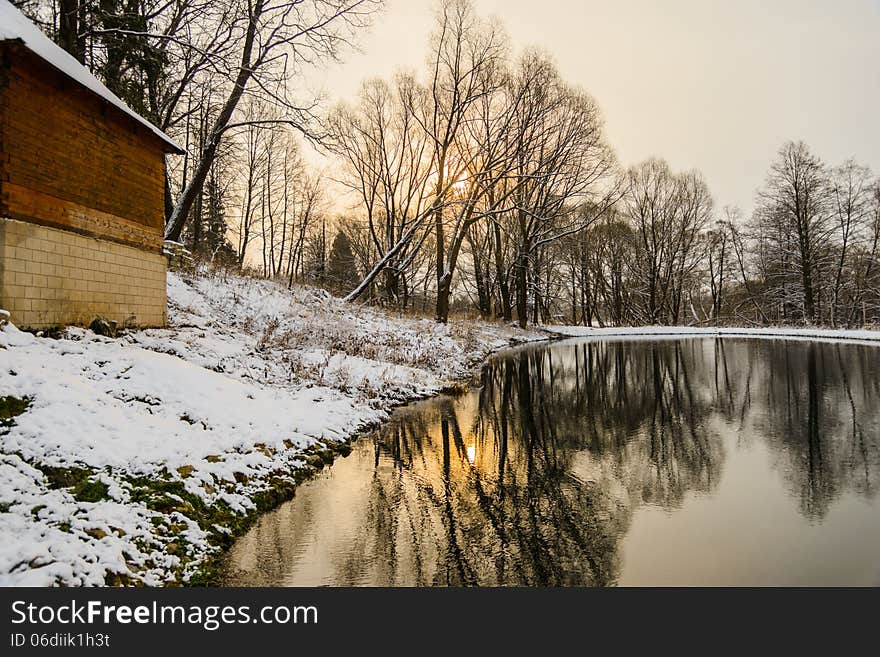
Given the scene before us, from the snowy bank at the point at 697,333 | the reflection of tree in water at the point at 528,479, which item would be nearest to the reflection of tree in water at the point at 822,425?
the reflection of tree in water at the point at 528,479

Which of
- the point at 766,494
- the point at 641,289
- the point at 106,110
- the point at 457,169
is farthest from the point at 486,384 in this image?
the point at 641,289

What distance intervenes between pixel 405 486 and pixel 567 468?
2312 mm

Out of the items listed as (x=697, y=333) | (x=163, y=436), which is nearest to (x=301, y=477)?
(x=163, y=436)

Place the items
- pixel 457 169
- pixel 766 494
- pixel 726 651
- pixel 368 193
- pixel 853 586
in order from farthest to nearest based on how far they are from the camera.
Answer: pixel 368 193 → pixel 457 169 → pixel 766 494 → pixel 853 586 → pixel 726 651

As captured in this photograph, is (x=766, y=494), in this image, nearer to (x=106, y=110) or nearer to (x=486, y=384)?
(x=486, y=384)

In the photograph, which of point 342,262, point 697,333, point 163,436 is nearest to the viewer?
point 163,436

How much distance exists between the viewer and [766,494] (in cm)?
589

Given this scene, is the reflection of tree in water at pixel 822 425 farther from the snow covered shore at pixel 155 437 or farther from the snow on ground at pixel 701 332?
the snow on ground at pixel 701 332

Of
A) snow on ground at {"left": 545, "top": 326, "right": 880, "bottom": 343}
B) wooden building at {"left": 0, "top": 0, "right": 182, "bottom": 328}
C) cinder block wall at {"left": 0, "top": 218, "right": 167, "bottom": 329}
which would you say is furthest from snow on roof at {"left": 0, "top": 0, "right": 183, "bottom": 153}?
snow on ground at {"left": 545, "top": 326, "right": 880, "bottom": 343}

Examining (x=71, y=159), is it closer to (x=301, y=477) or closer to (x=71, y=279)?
(x=71, y=279)

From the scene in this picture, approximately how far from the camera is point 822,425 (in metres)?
9.02

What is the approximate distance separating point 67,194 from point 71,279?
1.42 m

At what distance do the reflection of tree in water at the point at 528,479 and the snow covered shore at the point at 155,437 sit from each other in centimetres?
135

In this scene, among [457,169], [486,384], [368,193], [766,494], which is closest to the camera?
[766,494]
